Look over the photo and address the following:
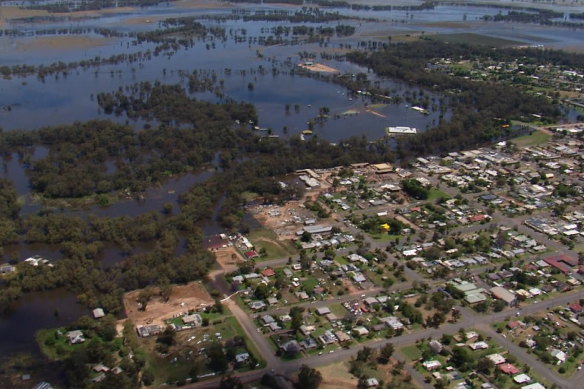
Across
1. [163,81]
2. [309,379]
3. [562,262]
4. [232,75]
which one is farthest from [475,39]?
[309,379]

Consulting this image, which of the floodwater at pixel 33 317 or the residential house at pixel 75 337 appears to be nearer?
the residential house at pixel 75 337

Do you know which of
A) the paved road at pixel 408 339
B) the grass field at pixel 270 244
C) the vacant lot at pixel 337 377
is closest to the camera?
the vacant lot at pixel 337 377

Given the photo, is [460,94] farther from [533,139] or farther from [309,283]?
[309,283]

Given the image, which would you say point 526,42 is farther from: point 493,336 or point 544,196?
point 493,336

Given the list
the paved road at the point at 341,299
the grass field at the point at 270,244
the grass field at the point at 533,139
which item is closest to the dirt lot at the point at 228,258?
the grass field at the point at 270,244

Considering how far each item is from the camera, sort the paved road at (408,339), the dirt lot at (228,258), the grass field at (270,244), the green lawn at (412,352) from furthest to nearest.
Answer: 1. the grass field at (270,244)
2. the dirt lot at (228,258)
3. the green lawn at (412,352)
4. the paved road at (408,339)

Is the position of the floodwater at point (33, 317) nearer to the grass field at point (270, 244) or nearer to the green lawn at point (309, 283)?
the grass field at point (270, 244)

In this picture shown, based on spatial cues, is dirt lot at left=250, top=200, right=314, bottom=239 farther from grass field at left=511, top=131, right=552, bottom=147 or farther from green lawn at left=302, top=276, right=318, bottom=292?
grass field at left=511, top=131, right=552, bottom=147

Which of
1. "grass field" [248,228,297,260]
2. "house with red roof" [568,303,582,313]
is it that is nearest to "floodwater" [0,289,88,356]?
"grass field" [248,228,297,260]
